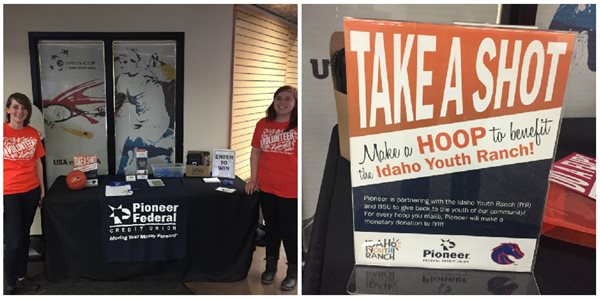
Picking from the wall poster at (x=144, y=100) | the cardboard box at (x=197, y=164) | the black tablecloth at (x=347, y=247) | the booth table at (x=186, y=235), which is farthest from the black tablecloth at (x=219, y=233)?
the black tablecloth at (x=347, y=247)

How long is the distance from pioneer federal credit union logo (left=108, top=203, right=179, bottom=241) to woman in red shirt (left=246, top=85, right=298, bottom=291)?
0.44m

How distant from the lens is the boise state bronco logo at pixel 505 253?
0.82 meters

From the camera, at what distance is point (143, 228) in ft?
7.10

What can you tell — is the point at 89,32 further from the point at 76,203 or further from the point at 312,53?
the point at 312,53

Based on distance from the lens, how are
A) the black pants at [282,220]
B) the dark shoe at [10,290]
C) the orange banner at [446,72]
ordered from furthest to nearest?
1. the black pants at [282,220]
2. the dark shoe at [10,290]
3. the orange banner at [446,72]

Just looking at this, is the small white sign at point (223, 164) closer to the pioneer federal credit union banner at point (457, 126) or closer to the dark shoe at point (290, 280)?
the dark shoe at point (290, 280)

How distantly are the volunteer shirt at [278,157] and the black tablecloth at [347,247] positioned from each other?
1.10m

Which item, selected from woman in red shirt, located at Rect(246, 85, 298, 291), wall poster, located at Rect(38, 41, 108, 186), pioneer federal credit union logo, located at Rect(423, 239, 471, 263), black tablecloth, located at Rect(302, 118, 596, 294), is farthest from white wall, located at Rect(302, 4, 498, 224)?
wall poster, located at Rect(38, 41, 108, 186)

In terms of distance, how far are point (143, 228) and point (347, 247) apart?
162 cm

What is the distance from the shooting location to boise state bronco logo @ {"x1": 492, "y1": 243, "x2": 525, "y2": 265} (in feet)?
2.70

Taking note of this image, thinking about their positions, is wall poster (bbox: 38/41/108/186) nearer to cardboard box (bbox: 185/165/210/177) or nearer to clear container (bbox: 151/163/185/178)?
clear container (bbox: 151/163/185/178)

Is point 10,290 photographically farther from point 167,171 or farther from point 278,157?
point 278,157

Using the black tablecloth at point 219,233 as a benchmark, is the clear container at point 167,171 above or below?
above

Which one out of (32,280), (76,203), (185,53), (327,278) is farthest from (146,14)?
(327,278)
